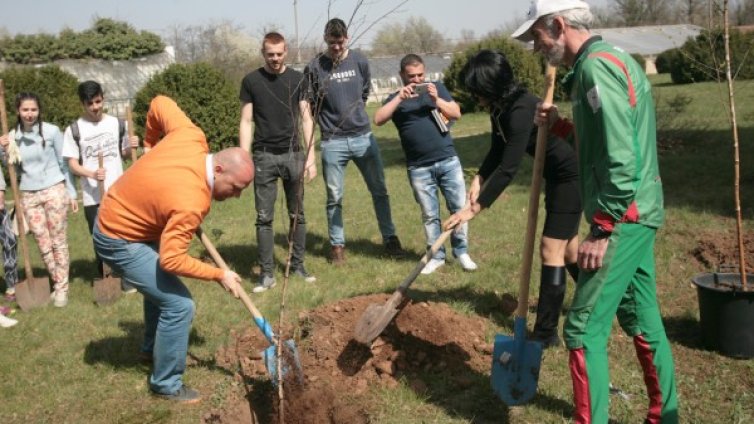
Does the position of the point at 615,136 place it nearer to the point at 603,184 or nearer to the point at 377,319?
the point at 603,184

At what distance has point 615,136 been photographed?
8.67ft

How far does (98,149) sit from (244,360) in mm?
3046

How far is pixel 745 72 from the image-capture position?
62.9ft

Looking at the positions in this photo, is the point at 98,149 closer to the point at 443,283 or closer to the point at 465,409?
the point at 443,283

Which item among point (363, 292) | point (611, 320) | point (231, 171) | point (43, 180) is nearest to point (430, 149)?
point (363, 292)

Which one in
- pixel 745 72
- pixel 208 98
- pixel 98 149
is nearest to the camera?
pixel 98 149

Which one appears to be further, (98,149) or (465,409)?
(98,149)

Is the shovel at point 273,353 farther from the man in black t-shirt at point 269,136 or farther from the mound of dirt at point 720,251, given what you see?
the mound of dirt at point 720,251

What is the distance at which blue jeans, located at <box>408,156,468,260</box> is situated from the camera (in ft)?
20.5

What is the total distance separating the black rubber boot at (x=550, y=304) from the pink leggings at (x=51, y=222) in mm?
4583

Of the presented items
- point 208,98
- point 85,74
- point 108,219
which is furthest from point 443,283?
point 85,74

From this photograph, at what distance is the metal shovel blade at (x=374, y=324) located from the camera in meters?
4.18

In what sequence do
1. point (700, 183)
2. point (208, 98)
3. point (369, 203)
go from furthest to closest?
point (208, 98)
point (369, 203)
point (700, 183)

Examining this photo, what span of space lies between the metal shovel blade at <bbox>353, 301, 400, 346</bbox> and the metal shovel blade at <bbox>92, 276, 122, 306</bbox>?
3.13m
